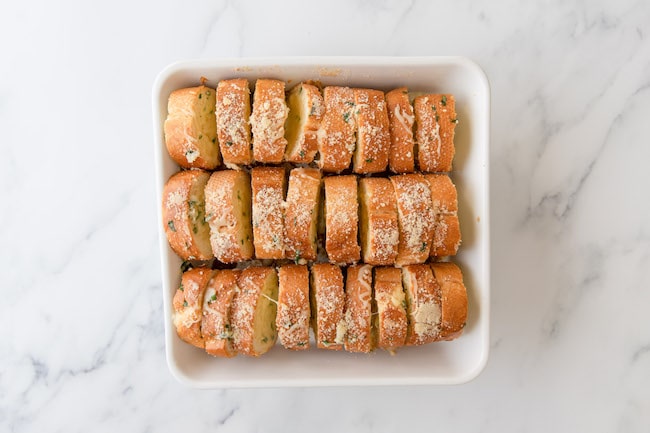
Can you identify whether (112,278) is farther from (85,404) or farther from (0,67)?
(0,67)

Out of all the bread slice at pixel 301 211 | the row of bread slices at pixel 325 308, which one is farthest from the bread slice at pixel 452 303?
the bread slice at pixel 301 211

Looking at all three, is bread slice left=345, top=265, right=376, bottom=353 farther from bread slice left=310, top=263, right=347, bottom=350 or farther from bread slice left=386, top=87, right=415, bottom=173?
bread slice left=386, top=87, right=415, bottom=173

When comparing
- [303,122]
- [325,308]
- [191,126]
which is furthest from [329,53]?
[325,308]

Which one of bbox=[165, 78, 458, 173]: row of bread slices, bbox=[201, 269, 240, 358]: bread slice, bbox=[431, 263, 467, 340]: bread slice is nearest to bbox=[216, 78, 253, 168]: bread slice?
bbox=[165, 78, 458, 173]: row of bread slices

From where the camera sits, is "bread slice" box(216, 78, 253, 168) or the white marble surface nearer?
"bread slice" box(216, 78, 253, 168)

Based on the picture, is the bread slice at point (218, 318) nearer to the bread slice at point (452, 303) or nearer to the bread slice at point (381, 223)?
the bread slice at point (381, 223)

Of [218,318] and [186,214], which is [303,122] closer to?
[186,214]

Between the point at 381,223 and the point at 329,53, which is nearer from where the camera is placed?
the point at 381,223
